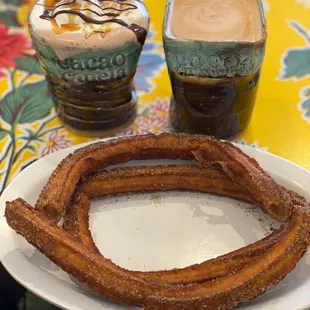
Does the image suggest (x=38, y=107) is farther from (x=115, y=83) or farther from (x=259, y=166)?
(x=259, y=166)

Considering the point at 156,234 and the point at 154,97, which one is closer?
the point at 156,234

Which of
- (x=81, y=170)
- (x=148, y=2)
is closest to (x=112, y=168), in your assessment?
(x=81, y=170)

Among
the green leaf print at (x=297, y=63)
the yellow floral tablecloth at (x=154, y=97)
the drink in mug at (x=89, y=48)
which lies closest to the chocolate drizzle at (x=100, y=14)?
the drink in mug at (x=89, y=48)

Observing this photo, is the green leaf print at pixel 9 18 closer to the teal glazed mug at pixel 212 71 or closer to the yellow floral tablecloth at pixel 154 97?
the yellow floral tablecloth at pixel 154 97

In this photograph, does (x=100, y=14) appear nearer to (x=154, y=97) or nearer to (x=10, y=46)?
(x=154, y=97)

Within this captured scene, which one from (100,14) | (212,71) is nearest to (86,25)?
(100,14)

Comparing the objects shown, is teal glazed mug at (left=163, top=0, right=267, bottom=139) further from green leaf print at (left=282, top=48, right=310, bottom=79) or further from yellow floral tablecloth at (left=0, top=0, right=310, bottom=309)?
green leaf print at (left=282, top=48, right=310, bottom=79)

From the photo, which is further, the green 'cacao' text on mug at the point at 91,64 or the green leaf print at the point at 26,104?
the green leaf print at the point at 26,104
